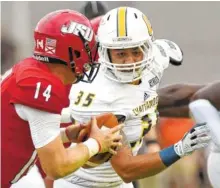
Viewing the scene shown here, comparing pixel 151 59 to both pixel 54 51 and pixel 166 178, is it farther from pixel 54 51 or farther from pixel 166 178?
pixel 166 178

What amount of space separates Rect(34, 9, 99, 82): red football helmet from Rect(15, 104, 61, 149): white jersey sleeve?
23 centimetres

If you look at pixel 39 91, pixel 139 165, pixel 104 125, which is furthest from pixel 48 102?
pixel 139 165

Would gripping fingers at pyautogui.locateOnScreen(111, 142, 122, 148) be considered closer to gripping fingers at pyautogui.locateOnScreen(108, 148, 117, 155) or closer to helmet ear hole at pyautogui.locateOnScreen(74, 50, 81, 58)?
gripping fingers at pyautogui.locateOnScreen(108, 148, 117, 155)

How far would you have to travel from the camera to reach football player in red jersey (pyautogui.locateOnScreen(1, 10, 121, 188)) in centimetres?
396

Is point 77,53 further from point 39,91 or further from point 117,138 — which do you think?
point 117,138

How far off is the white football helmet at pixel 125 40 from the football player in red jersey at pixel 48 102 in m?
0.36

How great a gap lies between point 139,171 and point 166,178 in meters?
2.30

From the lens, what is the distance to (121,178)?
4.55 meters

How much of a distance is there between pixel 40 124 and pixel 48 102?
3.6 inches

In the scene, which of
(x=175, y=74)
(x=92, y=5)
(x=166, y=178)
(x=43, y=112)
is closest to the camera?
(x=43, y=112)

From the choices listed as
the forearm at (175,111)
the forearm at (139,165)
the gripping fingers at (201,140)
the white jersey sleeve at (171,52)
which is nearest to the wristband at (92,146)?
the forearm at (139,165)

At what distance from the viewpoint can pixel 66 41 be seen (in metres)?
4.09

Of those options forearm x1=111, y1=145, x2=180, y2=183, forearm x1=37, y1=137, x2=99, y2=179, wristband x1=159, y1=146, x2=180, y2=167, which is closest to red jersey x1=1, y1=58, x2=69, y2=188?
forearm x1=37, y1=137, x2=99, y2=179

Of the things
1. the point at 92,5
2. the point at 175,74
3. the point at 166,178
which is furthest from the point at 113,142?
the point at 175,74
